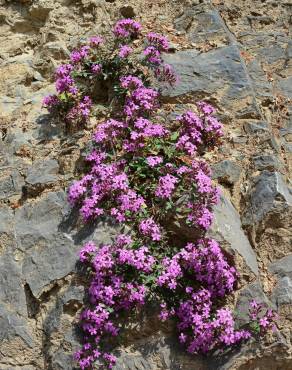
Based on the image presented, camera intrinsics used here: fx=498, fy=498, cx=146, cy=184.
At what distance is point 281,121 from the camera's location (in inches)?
304

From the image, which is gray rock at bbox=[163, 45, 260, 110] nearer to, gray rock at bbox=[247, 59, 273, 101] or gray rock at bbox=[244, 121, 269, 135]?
gray rock at bbox=[244, 121, 269, 135]

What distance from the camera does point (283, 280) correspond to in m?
5.92

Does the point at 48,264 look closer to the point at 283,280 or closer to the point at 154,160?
the point at 154,160

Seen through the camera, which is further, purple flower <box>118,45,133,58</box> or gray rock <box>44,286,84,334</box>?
purple flower <box>118,45,133,58</box>

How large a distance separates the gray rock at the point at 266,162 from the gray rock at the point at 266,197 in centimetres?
13

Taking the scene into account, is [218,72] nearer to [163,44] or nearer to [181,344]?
[163,44]

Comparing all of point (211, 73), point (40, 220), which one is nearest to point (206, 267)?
point (40, 220)

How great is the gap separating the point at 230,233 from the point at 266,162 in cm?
127

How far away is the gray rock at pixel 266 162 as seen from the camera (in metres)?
6.71

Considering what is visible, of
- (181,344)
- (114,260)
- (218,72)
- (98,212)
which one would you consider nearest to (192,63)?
(218,72)

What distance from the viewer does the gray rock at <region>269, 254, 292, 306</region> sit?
227 inches

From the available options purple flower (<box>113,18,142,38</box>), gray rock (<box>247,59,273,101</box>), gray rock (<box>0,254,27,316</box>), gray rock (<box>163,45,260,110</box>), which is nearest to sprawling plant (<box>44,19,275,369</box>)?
gray rock (<box>163,45,260,110</box>)

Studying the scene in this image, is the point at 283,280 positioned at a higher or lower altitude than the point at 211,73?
lower

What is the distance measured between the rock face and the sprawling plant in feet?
0.62
